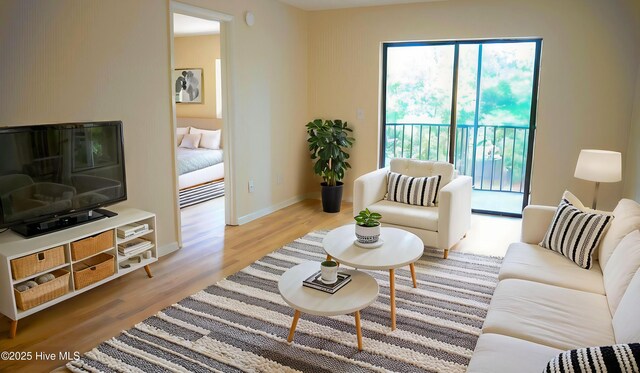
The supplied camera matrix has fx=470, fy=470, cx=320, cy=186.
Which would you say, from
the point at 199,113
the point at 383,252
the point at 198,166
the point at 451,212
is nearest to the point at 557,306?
the point at 383,252

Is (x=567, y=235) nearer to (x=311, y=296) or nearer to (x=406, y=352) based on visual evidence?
(x=406, y=352)

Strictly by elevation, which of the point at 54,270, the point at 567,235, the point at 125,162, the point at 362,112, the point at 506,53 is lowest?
the point at 54,270

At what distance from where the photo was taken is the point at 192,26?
22.6 feet

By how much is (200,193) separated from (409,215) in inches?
137

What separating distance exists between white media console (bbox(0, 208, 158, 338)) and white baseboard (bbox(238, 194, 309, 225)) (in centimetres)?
157

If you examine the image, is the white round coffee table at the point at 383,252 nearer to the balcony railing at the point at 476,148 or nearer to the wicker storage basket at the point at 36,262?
the wicker storage basket at the point at 36,262

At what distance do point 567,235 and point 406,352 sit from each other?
1.25 m

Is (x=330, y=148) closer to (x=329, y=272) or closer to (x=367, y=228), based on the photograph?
(x=367, y=228)

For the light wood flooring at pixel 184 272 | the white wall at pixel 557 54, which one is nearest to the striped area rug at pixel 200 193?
the light wood flooring at pixel 184 272

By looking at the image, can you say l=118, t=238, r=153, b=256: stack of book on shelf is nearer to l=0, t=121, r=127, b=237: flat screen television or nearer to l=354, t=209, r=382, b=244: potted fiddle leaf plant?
l=0, t=121, r=127, b=237: flat screen television

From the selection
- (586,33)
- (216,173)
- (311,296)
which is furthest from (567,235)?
(216,173)

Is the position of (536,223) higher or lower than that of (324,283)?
higher

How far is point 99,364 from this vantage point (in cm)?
243

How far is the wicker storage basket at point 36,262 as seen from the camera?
103 inches
